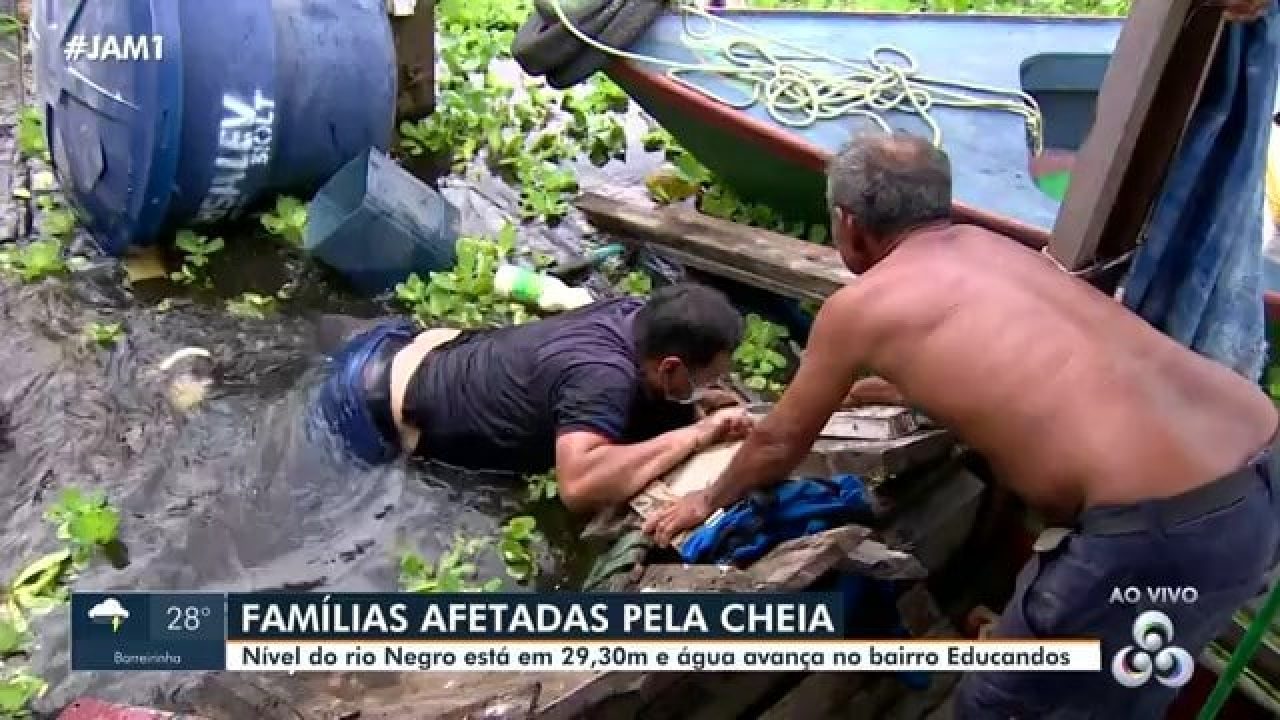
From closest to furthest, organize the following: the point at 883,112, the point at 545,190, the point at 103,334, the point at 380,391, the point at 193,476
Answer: the point at 380,391, the point at 193,476, the point at 103,334, the point at 883,112, the point at 545,190

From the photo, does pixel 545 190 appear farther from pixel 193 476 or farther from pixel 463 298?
pixel 193 476

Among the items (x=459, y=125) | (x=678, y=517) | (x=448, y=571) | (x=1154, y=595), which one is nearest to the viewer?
(x=1154, y=595)

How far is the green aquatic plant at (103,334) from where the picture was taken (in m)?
5.55

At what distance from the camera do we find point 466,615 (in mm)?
3500

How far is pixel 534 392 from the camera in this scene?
469 centimetres

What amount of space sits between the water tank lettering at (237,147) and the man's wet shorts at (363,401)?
1273mm

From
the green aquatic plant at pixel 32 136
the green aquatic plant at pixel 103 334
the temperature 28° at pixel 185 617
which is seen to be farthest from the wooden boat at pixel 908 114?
the temperature 28° at pixel 185 617

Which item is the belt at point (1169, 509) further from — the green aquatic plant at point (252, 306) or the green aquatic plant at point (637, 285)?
the green aquatic plant at point (252, 306)

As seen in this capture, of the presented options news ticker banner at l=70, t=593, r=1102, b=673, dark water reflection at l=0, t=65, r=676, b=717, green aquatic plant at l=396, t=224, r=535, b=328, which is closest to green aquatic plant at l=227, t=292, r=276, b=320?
dark water reflection at l=0, t=65, r=676, b=717

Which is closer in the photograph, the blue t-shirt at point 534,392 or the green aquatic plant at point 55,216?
the blue t-shirt at point 534,392

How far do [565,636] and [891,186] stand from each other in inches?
56.6

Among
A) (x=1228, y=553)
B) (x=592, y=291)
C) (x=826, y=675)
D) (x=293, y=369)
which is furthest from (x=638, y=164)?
(x=1228, y=553)

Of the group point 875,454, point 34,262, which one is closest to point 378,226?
point 34,262

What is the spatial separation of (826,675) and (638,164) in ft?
13.0
